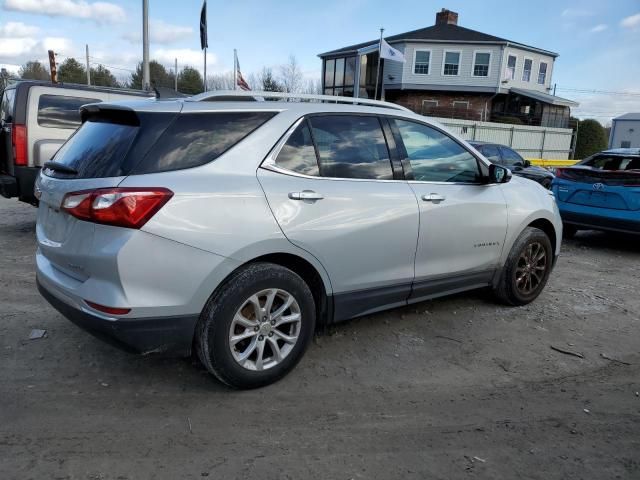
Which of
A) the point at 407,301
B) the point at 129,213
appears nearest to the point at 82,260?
the point at 129,213

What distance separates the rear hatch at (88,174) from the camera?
284cm

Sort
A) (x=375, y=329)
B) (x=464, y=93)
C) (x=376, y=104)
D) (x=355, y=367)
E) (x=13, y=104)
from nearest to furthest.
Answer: (x=355, y=367)
(x=376, y=104)
(x=375, y=329)
(x=13, y=104)
(x=464, y=93)

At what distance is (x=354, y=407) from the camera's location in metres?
3.19

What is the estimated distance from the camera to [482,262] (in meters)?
4.55

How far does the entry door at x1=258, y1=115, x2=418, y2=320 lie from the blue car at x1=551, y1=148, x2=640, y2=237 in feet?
16.3

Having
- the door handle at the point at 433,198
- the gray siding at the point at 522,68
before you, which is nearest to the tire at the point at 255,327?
the door handle at the point at 433,198

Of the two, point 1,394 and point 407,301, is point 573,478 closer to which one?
point 407,301

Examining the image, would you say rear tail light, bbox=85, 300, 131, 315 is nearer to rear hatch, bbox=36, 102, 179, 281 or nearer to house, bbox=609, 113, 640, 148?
rear hatch, bbox=36, 102, 179, 281

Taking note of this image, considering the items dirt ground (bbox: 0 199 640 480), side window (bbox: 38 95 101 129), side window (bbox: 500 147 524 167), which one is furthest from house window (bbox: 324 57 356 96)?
dirt ground (bbox: 0 199 640 480)

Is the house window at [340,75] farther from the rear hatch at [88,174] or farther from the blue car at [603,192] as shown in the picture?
the rear hatch at [88,174]

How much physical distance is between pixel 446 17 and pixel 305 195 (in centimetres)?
4067

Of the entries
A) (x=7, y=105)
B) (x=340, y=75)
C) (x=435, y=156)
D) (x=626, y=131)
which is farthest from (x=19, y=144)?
(x=626, y=131)

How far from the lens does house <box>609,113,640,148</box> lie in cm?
3388

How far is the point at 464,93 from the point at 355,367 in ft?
122
